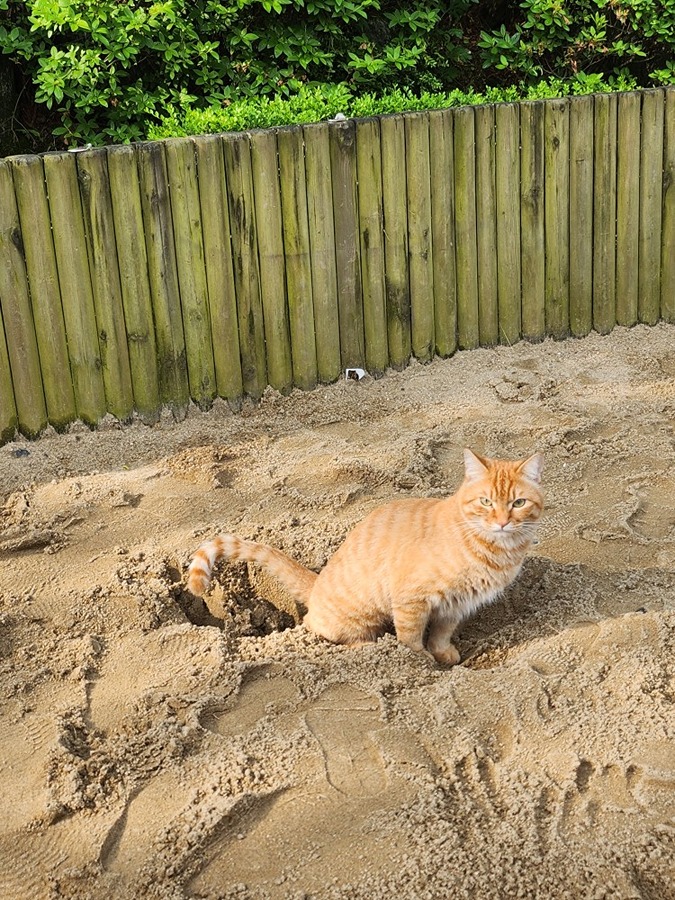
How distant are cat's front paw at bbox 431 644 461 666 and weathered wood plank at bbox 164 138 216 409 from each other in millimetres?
2858

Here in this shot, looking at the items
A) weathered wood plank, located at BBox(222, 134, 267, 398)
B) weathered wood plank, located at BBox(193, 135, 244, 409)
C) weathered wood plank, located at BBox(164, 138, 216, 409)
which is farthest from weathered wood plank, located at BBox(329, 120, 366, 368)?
weathered wood plank, located at BBox(164, 138, 216, 409)

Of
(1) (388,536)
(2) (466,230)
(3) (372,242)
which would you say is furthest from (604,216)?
(1) (388,536)

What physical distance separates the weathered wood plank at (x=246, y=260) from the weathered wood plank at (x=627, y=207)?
8.68ft

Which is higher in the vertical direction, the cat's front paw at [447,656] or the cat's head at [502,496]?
the cat's head at [502,496]

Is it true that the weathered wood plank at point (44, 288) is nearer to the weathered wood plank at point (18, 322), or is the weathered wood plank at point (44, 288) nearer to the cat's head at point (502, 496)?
the weathered wood plank at point (18, 322)

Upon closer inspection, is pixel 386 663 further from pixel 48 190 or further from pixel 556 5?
pixel 556 5

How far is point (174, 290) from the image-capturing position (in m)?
6.74

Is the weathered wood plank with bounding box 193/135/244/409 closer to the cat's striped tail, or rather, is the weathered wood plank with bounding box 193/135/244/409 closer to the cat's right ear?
the cat's striped tail

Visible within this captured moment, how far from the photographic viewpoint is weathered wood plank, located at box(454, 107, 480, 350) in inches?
285

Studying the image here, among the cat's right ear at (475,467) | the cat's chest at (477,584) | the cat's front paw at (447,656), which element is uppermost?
the cat's right ear at (475,467)

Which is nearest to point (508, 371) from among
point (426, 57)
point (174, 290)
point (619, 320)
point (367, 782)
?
point (619, 320)

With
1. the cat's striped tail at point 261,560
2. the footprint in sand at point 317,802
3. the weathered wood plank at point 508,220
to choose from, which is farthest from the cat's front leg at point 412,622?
the weathered wood plank at point 508,220

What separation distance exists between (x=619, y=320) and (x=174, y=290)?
3.23m

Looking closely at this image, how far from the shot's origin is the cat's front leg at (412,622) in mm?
4543
